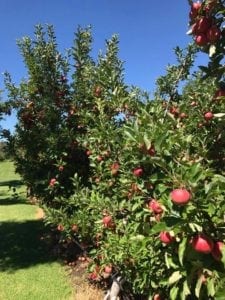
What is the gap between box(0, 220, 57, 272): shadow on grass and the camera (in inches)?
380

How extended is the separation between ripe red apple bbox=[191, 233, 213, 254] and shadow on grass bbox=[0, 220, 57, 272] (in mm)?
7064

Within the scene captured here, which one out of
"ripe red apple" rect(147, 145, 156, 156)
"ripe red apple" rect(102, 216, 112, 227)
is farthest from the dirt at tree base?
"ripe red apple" rect(147, 145, 156, 156)

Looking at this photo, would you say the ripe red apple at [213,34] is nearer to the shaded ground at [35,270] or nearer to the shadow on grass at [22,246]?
the shaded ground at [35,270]

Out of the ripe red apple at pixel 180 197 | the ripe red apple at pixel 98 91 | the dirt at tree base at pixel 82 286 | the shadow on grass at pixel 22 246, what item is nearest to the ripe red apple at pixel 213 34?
the ripe red apple at pixel 180 197

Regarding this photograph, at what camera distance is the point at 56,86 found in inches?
388

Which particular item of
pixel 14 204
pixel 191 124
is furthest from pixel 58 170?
pixel 14 204

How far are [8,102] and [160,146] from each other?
7735mm

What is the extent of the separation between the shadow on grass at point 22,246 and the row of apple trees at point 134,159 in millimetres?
1346

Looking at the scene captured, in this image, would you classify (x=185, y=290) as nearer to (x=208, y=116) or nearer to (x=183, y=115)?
(x=208, y=116)

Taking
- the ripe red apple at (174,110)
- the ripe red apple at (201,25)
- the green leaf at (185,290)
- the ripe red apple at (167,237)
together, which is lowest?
the green leaf at (185,290)

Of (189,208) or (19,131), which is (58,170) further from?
(189,208)

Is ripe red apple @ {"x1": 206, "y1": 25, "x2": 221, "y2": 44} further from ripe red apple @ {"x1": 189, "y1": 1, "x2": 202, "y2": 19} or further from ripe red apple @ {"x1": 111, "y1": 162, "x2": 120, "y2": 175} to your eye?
ripe red apple @ {"x1": 111, "y1": 162, "x2": 120, "y2": 175}

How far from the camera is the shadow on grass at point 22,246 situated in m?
9.64

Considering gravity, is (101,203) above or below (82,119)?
below
